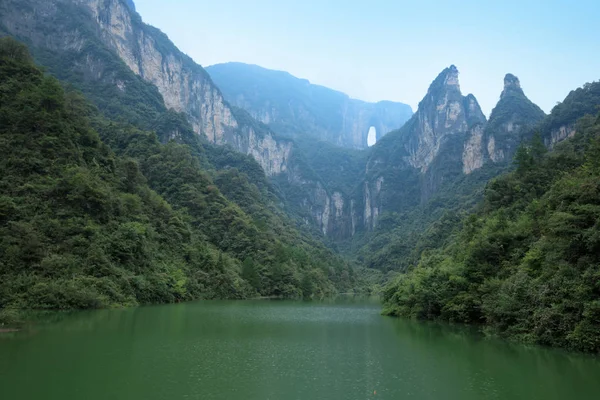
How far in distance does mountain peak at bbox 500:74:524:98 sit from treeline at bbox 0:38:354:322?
365 ft

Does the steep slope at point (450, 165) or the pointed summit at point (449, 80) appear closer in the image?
the steep slope at point (450, 165)

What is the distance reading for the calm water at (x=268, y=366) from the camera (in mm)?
12758

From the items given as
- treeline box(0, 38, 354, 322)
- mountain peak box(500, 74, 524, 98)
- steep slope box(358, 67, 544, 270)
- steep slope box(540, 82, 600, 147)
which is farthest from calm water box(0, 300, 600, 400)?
mountain peak box(500, 74, 524, 98)

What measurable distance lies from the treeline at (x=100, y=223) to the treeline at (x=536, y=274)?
24480 mm

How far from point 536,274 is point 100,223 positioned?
116 feet

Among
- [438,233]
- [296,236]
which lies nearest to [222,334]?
[438,233]

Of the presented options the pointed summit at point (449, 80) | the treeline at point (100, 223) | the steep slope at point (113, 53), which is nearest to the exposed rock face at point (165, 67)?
the steep slope at point (113, 53)

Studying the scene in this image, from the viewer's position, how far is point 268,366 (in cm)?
1644

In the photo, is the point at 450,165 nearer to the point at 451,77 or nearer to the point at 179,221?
the point at 451,77

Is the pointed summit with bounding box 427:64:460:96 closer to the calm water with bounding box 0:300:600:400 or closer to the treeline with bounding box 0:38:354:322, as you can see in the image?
the treeline with bounding box 0:38:354:322

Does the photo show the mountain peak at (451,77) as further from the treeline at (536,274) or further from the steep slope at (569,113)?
the treeline at (536,274)

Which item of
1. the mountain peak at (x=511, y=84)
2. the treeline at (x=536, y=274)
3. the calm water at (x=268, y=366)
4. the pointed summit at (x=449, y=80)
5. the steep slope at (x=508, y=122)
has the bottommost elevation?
the calm water at (x=268, y=366)

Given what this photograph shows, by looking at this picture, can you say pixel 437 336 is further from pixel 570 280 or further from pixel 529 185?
pixel 529 185

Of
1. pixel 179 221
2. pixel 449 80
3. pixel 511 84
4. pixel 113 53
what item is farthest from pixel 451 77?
pixel 179 221
